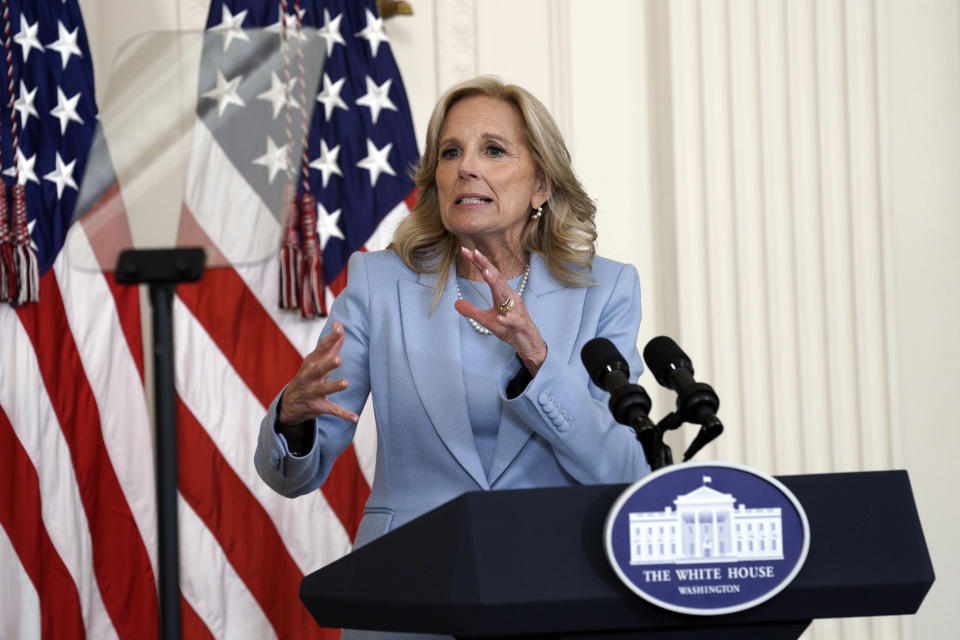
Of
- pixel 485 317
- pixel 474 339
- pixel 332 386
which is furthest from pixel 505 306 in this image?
pixel 474 339

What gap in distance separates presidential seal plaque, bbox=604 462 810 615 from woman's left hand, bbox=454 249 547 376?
0.55 metres

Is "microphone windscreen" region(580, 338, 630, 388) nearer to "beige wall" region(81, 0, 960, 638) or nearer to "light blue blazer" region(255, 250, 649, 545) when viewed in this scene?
"light blue blazer" region(255, 250, 649, 545)

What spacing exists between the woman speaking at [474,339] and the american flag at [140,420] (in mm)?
1254

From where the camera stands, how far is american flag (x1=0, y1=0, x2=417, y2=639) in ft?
10.8

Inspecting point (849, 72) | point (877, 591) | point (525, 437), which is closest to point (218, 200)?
point (525, 437)

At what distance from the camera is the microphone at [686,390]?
52.6 inches

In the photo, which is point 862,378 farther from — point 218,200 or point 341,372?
point 218,200

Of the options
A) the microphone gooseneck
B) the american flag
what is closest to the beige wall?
the american flag

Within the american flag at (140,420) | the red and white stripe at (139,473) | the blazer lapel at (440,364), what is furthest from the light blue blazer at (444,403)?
the american flag at (140,420)

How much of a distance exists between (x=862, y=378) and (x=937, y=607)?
0.85 meters

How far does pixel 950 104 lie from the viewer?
4.03 meters

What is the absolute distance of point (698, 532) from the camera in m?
1.23

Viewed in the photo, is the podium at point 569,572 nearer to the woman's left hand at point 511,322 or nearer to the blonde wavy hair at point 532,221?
the woman's left hand at point 511,322

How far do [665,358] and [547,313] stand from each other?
0.72 meters
